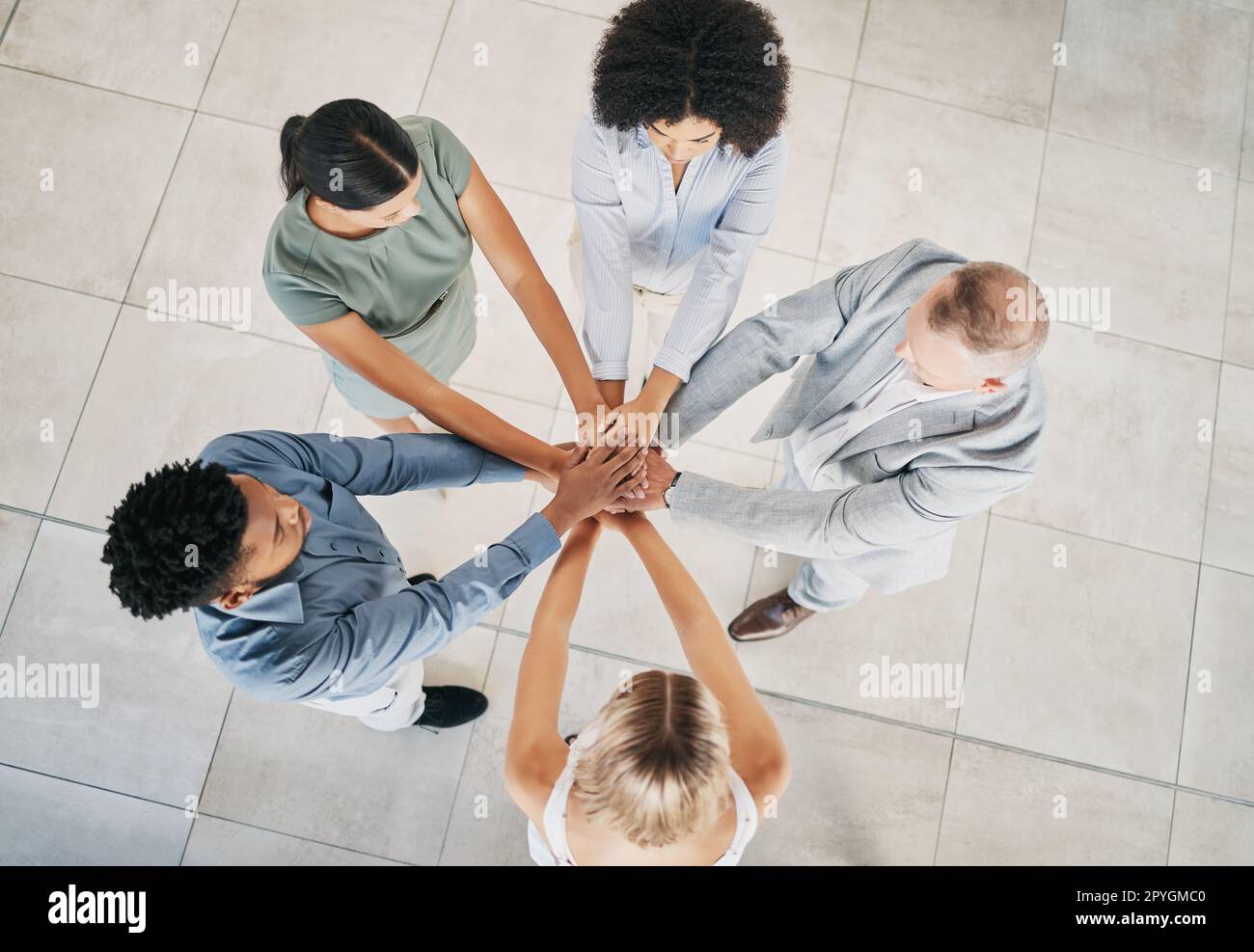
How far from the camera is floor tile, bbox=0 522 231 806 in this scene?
2.75 metres

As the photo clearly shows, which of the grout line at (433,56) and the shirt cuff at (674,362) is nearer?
the shirt cuff at (674,362)

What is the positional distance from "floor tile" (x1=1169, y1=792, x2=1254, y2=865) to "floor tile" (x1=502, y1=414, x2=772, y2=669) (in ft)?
5.71

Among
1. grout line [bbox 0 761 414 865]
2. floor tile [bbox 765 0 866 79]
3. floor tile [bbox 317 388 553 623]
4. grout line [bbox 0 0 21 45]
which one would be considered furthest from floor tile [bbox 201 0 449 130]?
grout line [bbox 0 761 414 865]

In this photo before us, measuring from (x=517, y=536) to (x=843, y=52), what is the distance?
9.04ft

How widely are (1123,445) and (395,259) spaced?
2.83 metres

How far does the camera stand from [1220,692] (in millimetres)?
2965

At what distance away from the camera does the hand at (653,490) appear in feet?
7.13

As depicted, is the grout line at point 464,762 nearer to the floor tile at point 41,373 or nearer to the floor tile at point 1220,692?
the floor tile at point 41,373

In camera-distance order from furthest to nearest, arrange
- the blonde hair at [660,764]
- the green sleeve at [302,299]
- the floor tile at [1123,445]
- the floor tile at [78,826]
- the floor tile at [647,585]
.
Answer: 1. the floor tile at [1123,445]
2. the floor tile at [647,585]
3. the floor tile at [78,826]
4. the green sleeve at [302,299]
5. the blonde hair at [660,764]

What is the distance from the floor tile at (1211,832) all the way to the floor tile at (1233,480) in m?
0.88

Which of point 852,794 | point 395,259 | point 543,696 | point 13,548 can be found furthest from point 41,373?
point 852,794

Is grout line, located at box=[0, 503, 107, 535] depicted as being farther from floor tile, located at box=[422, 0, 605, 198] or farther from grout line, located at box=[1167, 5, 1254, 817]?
grout line, located at box=[1167, 5, 1254, 817]

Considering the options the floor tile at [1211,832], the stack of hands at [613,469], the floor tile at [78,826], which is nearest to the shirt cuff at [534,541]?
the stack of hands at [613,469]

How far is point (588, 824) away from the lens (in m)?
1.59
